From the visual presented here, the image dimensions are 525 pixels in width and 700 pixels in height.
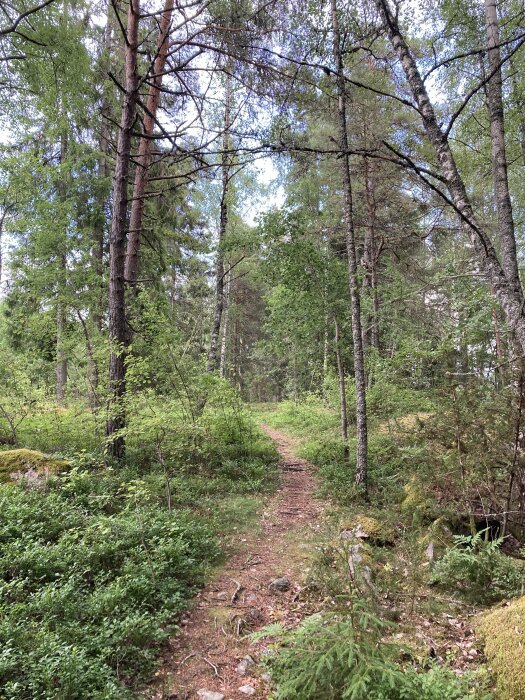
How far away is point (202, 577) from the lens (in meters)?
4.21

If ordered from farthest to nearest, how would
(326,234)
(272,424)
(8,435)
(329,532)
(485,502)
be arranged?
(272,424), (326,234), (8,435), (329,532), (485,502)

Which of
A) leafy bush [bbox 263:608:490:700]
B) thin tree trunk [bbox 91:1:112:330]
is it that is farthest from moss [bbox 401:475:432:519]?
thin tree trunk [bbox 91:1:112:330]

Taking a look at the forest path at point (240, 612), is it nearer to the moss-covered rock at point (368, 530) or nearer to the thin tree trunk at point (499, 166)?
the moss-covered rock at point (368, 530)

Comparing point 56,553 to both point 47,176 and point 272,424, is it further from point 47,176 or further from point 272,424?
point 272,424

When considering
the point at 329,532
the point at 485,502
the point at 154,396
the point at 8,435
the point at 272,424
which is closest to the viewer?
the point at 485,502

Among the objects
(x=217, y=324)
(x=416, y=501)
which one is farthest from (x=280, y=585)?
(x=217, y=324)

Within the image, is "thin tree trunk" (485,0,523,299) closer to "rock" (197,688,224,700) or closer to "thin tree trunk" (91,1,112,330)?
"rock" (197,688,224,700)

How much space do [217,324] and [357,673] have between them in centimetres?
990

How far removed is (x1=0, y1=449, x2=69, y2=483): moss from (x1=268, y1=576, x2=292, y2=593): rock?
12.5ft

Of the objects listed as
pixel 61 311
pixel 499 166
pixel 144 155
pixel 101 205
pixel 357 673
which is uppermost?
pixel 101 205

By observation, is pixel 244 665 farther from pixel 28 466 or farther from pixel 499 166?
pixel 499 166

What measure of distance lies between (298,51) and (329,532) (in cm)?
806

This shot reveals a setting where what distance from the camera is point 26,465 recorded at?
5770 millimetres

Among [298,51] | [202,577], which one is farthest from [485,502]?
[298,51]
